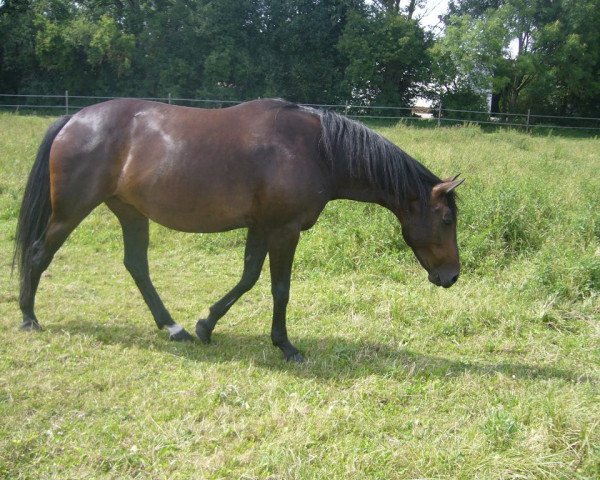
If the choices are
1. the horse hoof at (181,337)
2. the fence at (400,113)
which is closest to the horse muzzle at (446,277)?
the horse hoof at (181,337)

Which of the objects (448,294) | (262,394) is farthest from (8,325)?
(448,294)

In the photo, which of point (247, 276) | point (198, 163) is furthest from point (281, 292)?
point (198, 163)

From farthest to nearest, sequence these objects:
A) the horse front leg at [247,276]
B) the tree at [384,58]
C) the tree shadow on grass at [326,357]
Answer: the tree at [384,58] < the horse front leg at [247,276] < the tree shadow on grass at [326,357]

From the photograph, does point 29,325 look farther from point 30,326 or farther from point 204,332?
point 204,332

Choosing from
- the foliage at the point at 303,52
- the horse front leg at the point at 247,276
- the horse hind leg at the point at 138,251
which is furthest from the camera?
the foliage at the point at 303,52

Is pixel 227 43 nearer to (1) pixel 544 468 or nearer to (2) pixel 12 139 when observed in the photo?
(2) pixel 12 139

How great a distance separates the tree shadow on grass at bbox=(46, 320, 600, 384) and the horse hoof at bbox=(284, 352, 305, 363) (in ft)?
0.16

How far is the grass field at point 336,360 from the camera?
9.34 ft

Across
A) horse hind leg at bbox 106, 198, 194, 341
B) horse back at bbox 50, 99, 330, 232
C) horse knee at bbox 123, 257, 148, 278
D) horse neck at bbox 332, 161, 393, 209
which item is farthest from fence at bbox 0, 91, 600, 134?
horse neck at bbox 332, 161, 393, 209

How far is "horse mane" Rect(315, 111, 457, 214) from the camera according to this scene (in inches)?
161

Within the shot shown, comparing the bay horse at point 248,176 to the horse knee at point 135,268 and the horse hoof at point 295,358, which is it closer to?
the horse hoof at point 295,358

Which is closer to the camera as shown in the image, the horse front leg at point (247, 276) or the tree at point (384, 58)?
the horse front leg at point (247, 276)

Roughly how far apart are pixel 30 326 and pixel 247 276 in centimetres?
184

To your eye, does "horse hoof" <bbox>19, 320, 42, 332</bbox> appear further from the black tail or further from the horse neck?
the horse neck
